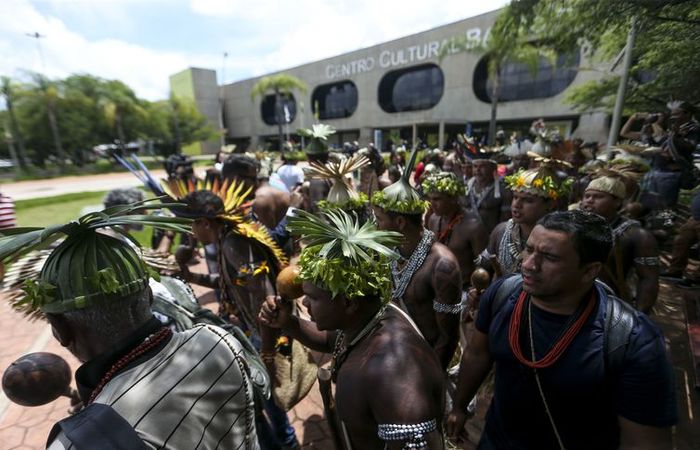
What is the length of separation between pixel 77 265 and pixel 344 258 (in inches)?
42.1

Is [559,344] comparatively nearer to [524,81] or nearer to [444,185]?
[444,185]

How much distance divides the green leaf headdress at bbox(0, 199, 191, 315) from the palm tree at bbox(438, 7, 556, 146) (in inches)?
289

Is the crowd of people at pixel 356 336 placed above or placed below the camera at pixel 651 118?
below

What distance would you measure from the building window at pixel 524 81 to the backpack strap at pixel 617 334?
30038 mm

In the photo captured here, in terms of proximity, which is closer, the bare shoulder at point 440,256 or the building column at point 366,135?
the bare shoulder at point 440,256

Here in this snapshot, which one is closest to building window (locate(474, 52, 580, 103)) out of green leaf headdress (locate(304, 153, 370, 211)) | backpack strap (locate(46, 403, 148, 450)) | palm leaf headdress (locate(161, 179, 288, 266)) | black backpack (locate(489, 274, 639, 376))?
green leaf headdress (locate(304, 153, 370, 211))

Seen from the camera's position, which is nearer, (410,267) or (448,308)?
(448,308)

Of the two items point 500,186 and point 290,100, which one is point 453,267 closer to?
point 500,186

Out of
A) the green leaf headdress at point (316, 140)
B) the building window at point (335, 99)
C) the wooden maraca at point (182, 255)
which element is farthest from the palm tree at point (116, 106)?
the wooden maraca at point (182, 255)

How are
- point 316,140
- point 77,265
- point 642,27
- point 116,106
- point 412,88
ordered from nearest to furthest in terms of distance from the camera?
point 77,265 → point 642,27 → point 316,140 → point 412,88 → point 116,106

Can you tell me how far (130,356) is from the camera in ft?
4.25

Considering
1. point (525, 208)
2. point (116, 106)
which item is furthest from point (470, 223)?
point (116, 106)

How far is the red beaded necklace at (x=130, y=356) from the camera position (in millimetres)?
1249

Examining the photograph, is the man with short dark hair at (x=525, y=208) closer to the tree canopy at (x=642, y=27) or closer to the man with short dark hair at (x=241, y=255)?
the man with short dark hair at (x=241, y=255)
